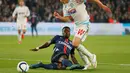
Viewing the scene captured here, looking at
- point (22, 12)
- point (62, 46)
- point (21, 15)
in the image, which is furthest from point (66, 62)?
point (21, 15)

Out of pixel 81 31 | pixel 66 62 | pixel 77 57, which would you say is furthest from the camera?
pixel 77 57

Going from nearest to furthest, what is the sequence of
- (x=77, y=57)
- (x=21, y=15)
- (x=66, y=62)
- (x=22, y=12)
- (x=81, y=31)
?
(x=66, y=62) < (x=81, y=31) < (x=77, y=57) < (x=22, y=12) < (x=21, y=15)

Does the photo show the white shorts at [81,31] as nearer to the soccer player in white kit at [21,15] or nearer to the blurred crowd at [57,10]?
the soccer player in white kit at [21,15]

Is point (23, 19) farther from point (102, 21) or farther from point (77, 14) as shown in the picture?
point (77, 14)

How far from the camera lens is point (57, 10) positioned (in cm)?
4700

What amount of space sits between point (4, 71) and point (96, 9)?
117 ft

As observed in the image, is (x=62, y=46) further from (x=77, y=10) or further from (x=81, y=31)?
Answer: (x=77, y=10)

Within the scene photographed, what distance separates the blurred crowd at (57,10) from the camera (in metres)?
45.6

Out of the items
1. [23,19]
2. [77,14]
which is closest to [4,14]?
[23,19]

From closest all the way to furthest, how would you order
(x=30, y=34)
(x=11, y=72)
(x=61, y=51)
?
1. (x=11, y=72)
2. (x=61, y=51)
3. (x=30, y=34)

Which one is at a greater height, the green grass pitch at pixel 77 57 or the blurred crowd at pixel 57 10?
the green grass pitch at pixel 77 57

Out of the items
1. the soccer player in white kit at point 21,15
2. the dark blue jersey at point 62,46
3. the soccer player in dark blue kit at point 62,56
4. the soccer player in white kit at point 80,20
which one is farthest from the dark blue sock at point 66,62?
the soccer player in white kit at point 21,15

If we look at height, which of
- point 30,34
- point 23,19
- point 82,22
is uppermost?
point 82,22

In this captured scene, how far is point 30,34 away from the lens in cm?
4341
